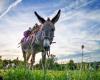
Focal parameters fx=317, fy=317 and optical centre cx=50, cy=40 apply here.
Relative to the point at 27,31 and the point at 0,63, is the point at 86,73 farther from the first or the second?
the point at 27,31

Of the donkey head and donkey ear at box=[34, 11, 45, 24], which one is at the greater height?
donkey ear at box=[34, 11, 45, 24]

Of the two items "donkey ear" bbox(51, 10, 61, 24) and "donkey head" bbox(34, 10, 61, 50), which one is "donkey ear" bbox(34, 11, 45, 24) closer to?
"donkey head" bbox(34, 10, 61, 50)

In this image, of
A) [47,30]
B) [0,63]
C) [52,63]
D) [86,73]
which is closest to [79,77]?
[86,73]

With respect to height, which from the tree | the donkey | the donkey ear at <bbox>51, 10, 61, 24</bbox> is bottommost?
the tree

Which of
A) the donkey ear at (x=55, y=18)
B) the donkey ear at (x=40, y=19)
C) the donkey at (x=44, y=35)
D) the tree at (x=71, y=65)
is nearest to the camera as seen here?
the tree at (x=71, y=65)

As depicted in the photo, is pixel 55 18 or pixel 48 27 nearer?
pixel 48 27

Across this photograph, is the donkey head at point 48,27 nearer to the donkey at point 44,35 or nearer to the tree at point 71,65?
the donkey at point 44,35

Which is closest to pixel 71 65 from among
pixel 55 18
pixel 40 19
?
pixel 55 18

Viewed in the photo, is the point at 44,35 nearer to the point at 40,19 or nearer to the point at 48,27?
the point at 48,27

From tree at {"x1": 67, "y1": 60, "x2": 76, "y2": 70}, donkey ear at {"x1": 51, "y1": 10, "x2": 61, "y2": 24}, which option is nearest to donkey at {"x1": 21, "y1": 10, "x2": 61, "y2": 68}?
donkey ear at {"x1": 51, "y1": 10, "x2": 61, "y2": 24}

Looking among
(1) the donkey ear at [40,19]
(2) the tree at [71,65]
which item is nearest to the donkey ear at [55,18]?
(1) the donkey ear at [40,19]

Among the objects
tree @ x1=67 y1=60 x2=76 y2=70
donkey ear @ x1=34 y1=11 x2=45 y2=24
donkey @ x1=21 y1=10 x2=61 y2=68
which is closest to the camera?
tree @ x1=67 y1=60 x2=76 y2=70

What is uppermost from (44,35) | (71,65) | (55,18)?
(55,18)

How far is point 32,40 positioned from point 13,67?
5.38 m
